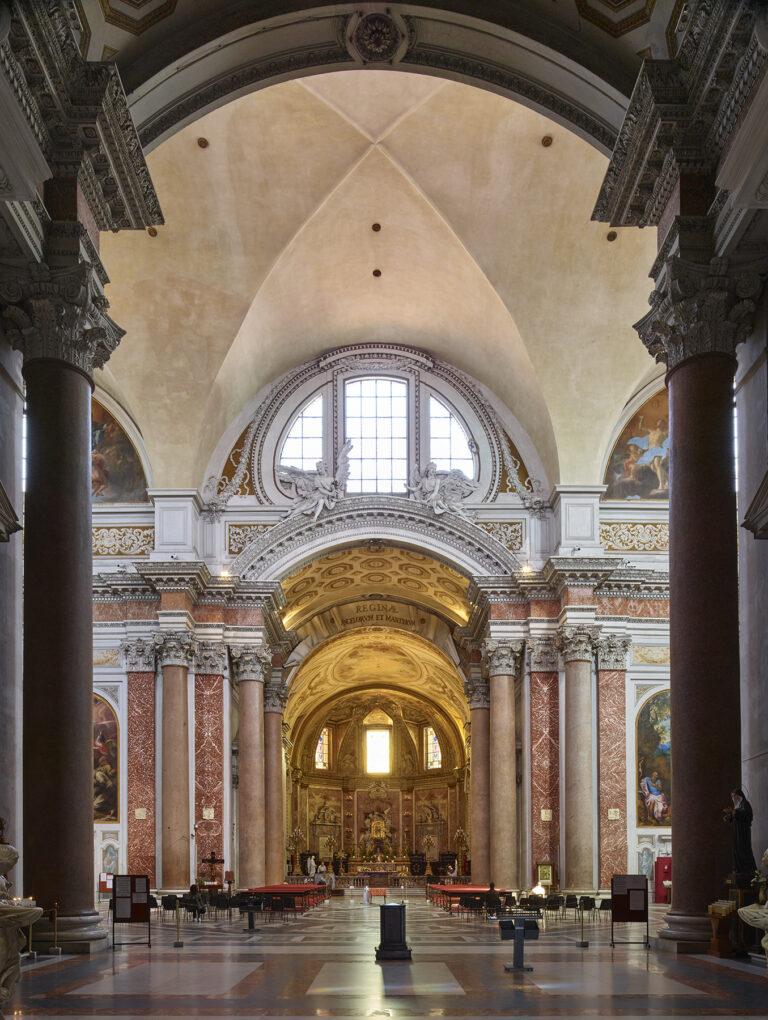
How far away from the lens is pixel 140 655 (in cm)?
3031

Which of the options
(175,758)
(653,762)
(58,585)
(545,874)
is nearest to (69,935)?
(58,585)

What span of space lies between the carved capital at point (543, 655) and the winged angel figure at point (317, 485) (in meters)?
5.92

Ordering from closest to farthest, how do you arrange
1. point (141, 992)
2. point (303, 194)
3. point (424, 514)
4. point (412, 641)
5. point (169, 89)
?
1. point (141, 992)
2. point (169, 89)
3. point (303, 194)
4. point (424, 514)
5. point (412, 641)

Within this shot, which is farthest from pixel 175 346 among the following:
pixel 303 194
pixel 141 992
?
pixel 141 992

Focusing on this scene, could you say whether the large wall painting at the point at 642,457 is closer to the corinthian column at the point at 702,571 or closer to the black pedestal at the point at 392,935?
the corinthian column at the point at 702,571

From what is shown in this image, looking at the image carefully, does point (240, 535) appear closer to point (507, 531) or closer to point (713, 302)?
point (507, 531)

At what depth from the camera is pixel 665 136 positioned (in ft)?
47.9

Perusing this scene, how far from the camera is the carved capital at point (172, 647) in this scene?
98.2 ft

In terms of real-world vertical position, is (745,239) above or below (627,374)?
below

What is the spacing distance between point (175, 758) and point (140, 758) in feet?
3.54

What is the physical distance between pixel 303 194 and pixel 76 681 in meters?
16.2

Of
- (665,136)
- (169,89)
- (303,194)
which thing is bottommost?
(665,136)

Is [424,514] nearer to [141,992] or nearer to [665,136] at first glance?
[665,136]

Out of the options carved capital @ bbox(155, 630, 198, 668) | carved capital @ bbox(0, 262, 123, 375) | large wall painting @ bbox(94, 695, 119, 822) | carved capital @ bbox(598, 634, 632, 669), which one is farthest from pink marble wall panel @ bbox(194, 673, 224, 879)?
carved capital @ bbox(0, 262, 123, 375)
